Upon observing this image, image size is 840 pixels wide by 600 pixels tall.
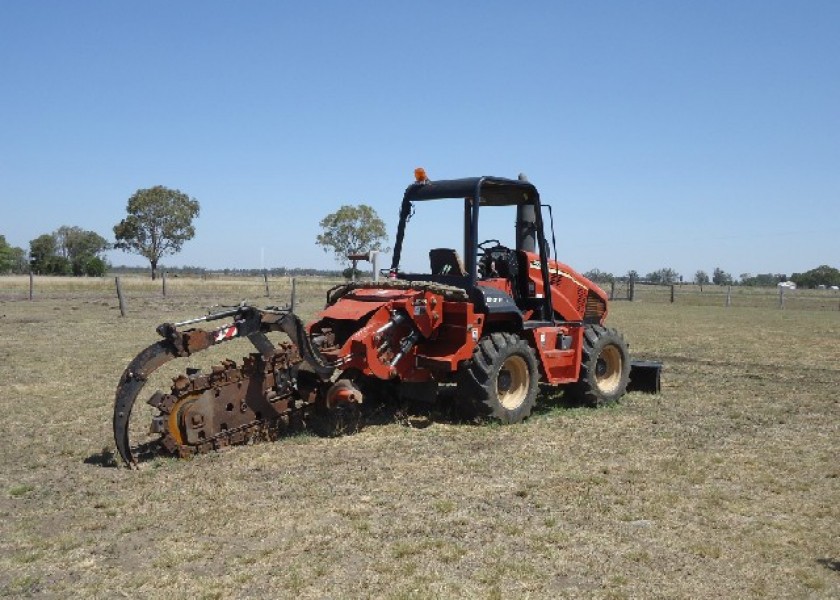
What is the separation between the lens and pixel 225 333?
643 centimetres

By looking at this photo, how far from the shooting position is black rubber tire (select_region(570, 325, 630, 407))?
905 cm

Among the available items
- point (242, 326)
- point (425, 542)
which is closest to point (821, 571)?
point (425, 542)

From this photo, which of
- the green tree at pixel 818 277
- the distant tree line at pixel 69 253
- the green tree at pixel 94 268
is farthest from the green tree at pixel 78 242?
the green tree at pixel 818 277

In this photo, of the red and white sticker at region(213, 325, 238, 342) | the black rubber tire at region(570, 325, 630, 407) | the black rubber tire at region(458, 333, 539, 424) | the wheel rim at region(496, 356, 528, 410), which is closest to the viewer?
the red and white sticker at region(213, 325, 238, 342)

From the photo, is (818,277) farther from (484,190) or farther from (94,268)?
(484,190)

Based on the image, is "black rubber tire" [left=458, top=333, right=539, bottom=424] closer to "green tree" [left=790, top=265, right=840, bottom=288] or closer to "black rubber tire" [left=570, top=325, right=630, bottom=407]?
"black rubber tire" [left=570, top=325, right=630, bottom=407]

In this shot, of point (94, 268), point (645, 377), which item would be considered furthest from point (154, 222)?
point (645, 377)

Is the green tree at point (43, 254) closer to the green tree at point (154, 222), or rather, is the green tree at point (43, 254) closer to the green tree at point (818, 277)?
the green tree at point (154, 222)

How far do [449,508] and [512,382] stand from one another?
124 inches

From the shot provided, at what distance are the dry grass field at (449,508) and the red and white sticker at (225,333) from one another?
3.35ft

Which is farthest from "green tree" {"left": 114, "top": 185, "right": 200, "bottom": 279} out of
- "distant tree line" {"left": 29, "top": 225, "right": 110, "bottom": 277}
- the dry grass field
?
the dry grass field

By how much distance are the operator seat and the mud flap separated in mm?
3147

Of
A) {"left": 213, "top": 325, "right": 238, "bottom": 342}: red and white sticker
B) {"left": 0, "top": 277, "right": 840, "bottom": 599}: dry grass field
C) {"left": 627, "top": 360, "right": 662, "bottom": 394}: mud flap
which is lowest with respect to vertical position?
{"left": 0, "top": 277, "right": 840, "bottom": 599}: dry grass field

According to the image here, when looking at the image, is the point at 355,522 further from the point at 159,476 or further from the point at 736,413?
the point at 736,413
